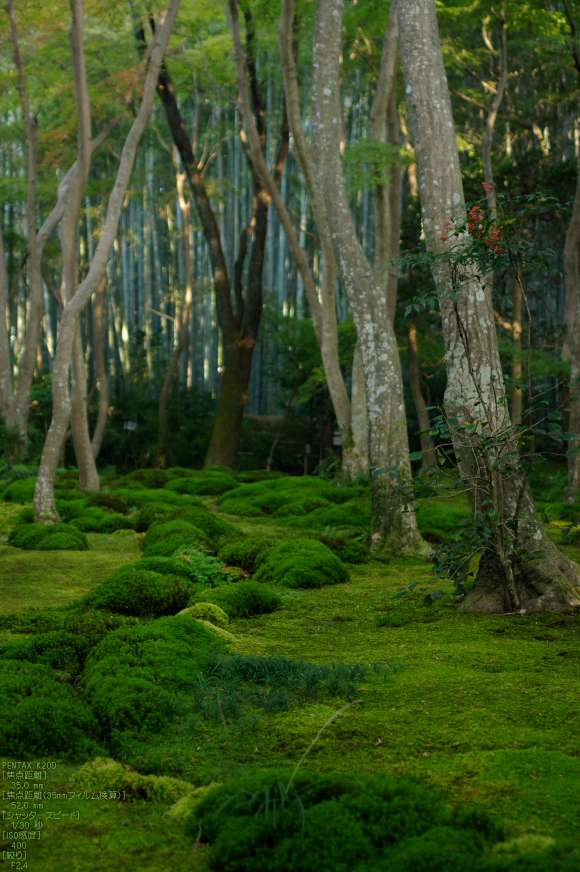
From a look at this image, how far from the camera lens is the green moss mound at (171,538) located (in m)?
5.29

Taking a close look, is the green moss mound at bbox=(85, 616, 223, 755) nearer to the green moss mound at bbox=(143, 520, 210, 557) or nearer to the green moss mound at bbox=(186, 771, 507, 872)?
the green moss mound at bbox=(186, 771, 507, 872)

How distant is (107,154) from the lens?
56.3ft

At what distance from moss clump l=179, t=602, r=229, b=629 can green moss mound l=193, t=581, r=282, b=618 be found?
184 mm

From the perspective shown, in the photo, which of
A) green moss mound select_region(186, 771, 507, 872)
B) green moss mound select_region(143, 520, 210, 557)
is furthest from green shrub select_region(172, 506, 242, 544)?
green moss mound select_region(186, 771, 507, 872)

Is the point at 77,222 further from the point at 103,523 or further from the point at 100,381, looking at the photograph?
the point at 100,381

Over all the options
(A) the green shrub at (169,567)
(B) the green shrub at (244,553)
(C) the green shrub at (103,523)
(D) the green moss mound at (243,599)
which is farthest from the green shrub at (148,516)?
(D) the green moss mound at (243,599)

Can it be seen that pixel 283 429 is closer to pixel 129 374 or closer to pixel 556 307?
pixel 129 374

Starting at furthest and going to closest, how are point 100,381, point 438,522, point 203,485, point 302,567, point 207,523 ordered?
point 100,381
point 203,485
point 438,522
point 207,523
point 302,567

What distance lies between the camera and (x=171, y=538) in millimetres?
5402

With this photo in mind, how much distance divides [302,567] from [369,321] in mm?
2221

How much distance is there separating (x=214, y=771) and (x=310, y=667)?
0.80 metres

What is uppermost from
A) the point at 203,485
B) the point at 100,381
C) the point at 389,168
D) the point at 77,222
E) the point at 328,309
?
the point at 389,168

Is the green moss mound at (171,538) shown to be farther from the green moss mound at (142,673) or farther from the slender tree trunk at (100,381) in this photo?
the slender tree trunk at (100,381)

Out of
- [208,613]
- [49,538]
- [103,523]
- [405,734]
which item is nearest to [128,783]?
[405,734]
